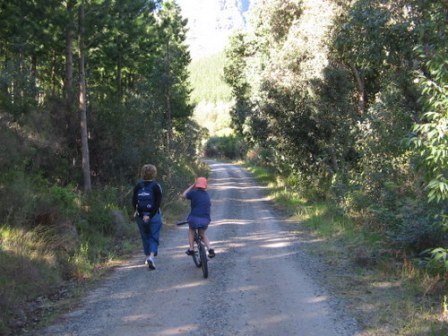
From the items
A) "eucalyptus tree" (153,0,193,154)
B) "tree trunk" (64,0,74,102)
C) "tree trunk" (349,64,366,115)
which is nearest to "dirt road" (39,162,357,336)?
"tree trunk" (64,0,74,102)

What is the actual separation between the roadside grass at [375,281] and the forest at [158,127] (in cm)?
25

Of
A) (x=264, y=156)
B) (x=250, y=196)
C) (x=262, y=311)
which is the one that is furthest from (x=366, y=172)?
(x=264, y=156)

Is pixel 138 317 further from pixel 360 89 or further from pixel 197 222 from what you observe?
pixel 360 89

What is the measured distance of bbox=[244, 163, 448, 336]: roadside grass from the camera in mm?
5742

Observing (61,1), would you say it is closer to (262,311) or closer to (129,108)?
(129,108)

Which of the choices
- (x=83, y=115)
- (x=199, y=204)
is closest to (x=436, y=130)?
(x=199, y=204)

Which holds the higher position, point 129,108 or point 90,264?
point 129,108

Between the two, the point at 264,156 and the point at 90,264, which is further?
the point at 264,156

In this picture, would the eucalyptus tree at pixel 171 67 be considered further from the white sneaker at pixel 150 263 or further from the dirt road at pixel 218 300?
the white sneaker at pixel 150 263

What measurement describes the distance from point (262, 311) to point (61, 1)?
10040mm

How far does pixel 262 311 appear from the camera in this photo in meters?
6.28

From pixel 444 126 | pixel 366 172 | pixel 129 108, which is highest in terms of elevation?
pixel 129 108

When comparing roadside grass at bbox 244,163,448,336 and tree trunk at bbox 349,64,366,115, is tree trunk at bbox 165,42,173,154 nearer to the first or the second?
tree trunk at bbox 349,64,366,115

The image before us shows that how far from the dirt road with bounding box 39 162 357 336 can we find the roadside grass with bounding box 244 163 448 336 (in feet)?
1.15
